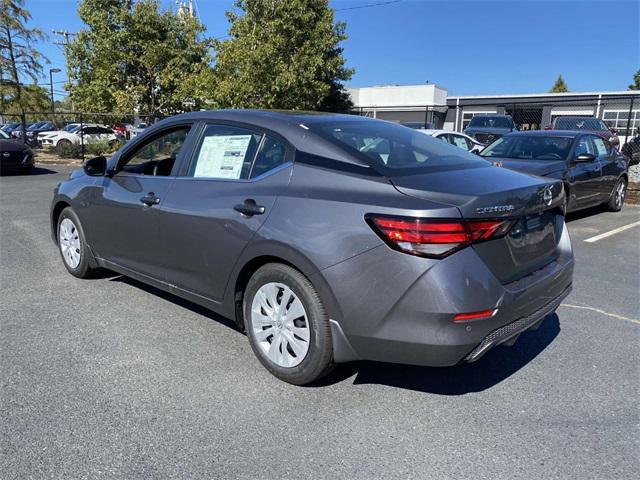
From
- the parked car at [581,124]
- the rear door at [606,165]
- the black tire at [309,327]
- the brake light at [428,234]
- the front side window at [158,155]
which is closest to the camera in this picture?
the brake light at [428,234]

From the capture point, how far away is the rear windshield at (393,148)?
10.4ft

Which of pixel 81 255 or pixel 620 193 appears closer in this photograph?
pixel 81 255

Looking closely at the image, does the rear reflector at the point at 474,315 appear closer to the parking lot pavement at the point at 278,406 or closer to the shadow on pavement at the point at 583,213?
the parking lot pavement at the point at 278,406

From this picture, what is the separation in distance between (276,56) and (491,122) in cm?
899

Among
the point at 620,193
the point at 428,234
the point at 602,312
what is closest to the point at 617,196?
the point at 620,193

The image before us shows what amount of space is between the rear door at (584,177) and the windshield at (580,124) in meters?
10.1

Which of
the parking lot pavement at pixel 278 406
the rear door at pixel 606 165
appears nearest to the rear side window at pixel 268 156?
the parking lot pavement at pixel 278 406

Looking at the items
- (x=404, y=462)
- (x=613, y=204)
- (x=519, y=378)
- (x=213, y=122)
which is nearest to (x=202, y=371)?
(x=404, y=462)

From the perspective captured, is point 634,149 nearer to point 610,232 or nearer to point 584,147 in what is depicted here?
point 584,147

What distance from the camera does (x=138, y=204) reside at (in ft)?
13.8

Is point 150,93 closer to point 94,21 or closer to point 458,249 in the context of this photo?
point 94,21

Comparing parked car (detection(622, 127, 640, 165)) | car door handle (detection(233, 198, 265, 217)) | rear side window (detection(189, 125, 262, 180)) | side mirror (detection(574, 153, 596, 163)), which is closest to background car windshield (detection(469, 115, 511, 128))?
parked car (detection(622, 127, 640, 165))

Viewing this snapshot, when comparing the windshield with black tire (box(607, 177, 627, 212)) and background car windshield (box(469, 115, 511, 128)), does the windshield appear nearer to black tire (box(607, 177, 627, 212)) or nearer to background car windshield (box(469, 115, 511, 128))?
background car windshield (box(469, 115, 511, 128))

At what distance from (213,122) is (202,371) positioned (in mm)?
1771
